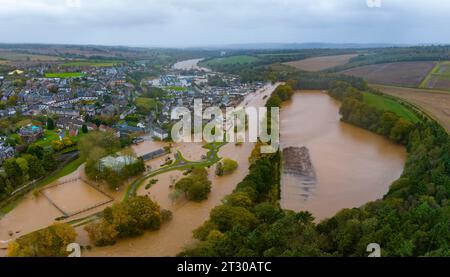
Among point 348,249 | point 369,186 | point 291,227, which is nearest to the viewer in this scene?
point 348,249

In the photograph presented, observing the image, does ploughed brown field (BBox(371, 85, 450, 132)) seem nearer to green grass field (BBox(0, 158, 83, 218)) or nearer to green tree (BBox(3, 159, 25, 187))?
green grass field (BBox(0, 158, 83, 218))

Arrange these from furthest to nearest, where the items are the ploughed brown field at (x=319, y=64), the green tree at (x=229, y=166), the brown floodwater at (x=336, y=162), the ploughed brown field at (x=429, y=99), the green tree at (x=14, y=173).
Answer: the ploughed brown field at (x=319, y=64) → the ploughed brown field at (x=429, y=99) → the green tree at (x=229, y=166) → the green tree at (x=14, y=173) → the brown floodwater at (x=336, y=162)

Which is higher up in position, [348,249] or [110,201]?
[348,249]

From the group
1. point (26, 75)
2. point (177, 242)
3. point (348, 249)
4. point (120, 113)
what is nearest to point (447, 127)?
point (348, 249)

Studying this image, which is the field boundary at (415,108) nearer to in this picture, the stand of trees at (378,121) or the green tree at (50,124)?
the stand of trees at (378,121)

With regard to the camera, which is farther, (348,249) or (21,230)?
(21,230)

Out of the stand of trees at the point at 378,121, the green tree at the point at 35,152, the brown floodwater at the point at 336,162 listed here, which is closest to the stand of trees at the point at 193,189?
the brown floodwater at the point at 336,162

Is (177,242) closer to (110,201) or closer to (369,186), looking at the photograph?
(110,201)
